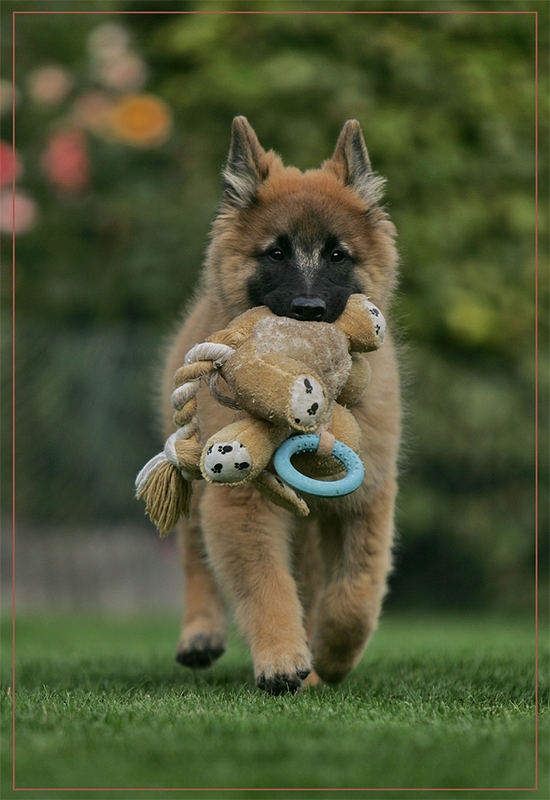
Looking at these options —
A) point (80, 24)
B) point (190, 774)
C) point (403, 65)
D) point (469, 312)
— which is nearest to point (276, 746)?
point (190, 774)

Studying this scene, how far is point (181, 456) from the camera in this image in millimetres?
3520

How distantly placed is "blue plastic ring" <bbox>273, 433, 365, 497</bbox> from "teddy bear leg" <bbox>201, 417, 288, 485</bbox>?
4 cm

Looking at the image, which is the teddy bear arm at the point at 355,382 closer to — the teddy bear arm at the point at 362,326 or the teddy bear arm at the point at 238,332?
the teddy bear arm at the point at 362,326

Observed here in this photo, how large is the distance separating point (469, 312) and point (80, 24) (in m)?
4.46

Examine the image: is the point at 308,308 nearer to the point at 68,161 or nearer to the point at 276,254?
the point at 276,254

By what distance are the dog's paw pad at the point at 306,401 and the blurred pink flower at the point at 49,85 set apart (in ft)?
25.7

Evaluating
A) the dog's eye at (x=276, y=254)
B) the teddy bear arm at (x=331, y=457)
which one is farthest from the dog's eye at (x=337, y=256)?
the teddy bear arm at (x=331, y=457)

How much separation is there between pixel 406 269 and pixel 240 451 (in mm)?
6764

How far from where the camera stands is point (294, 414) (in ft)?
10.6

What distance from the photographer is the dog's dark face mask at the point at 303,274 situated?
12.4 ft

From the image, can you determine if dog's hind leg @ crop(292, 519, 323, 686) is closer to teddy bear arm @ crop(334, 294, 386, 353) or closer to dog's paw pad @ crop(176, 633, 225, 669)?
dog's paw pad @ crop(176, 633, 225, 669)

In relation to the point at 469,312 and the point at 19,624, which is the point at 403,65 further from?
the point at 19,624

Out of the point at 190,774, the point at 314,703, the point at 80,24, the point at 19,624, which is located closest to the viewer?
the point at 190,774

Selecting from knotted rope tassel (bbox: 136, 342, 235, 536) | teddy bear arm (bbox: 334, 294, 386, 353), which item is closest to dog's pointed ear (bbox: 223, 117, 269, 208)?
teddy bear arm (bbox: 334, 294, 386, 353)
